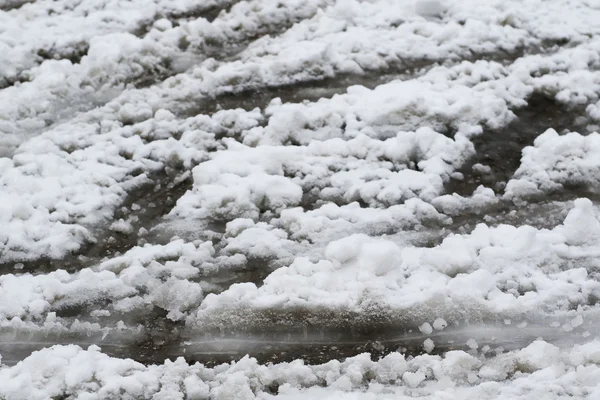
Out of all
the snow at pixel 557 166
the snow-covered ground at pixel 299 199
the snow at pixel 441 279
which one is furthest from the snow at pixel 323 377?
the snow at pixel 557 166

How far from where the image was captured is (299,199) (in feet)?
10.6

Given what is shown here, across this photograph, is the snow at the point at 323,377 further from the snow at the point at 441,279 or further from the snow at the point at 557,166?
the snow at the point at 557,166

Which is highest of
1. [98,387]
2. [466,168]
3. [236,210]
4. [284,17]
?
[284,17]

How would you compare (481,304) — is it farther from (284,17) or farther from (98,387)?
(284,17)

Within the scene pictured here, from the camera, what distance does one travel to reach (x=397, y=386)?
2441 mm

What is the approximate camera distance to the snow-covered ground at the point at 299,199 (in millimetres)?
2523

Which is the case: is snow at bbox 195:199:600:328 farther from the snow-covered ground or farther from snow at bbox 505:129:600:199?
snow at bbox 505:129:600:199

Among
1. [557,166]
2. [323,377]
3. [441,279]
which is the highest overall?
[557,166]

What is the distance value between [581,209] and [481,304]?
0.70m

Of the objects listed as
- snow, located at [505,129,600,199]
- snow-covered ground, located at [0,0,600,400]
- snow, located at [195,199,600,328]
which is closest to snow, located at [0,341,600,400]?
snow-covered ground, located at [0,0,600,400]

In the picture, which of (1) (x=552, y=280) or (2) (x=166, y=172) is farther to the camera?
(2) (x=166, y=172)

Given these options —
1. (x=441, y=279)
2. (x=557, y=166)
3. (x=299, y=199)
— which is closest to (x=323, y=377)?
(x=441, y=279)

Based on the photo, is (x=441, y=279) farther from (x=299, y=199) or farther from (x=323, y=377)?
(x=299, y=199)

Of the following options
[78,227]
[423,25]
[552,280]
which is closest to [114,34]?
[78,227]
